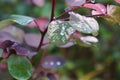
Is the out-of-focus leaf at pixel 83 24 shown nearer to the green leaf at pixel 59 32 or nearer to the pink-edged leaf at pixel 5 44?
the green leaf at pixel 59 32

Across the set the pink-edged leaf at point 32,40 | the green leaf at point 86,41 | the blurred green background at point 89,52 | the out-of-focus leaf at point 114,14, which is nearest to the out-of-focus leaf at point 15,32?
the pink-edged leaf at point 32,40

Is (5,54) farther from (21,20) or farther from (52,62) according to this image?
(52,62)

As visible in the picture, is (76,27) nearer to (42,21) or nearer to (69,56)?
(42,21)

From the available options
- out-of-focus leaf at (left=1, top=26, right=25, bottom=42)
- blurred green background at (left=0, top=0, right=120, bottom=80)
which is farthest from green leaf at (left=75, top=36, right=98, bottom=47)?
blurred green background at (left=0, top=0, right=120, bottom=80)

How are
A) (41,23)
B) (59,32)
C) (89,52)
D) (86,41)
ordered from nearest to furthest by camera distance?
(59,32), (86,41), (41,23), (89,52)

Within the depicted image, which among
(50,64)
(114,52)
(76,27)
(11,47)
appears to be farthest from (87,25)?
(114,52)

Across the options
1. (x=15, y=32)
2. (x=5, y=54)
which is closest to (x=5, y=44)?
(x=5, y=54)
